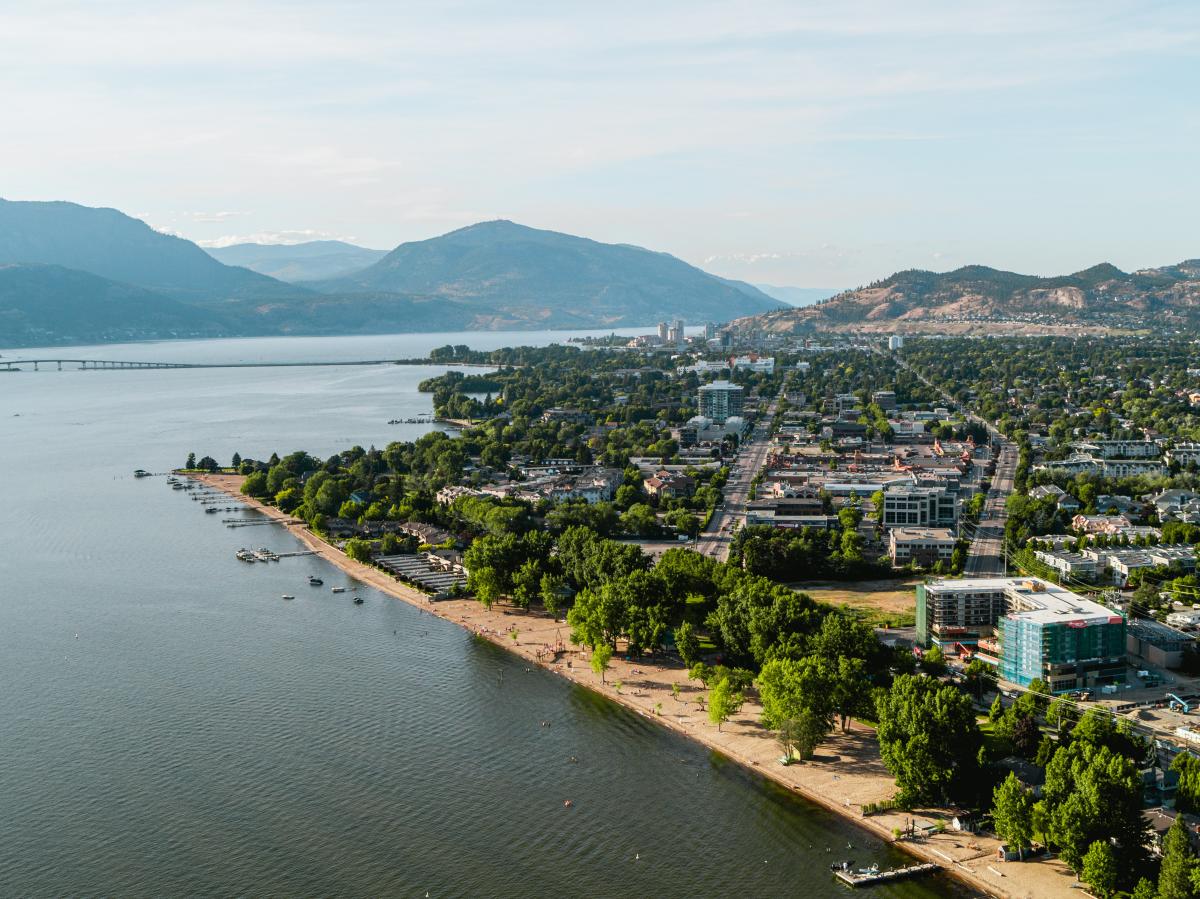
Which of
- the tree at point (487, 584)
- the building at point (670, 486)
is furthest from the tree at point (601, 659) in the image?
the building at point (670, 486)

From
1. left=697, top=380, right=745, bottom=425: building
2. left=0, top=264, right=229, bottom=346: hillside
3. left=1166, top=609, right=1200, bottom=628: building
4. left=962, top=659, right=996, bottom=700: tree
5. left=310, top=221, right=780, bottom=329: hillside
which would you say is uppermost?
left=310, top=221, right=780, bottom=329: hillside

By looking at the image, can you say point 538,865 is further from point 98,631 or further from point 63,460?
point 63,460

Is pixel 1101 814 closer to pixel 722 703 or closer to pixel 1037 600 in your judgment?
pixel 722 703

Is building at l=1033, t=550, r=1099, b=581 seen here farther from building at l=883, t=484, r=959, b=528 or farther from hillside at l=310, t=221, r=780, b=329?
hillside at l=310, t=221, r=780, b=329

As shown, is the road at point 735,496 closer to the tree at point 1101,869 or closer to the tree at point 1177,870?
the tree at point 1101,869

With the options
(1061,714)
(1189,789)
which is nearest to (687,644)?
(1061,714)

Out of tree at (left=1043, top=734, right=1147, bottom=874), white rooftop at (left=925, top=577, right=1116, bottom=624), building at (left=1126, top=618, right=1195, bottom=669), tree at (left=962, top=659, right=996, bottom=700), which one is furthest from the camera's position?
building at (left=1126, top=618, right=1195, bottom=669)

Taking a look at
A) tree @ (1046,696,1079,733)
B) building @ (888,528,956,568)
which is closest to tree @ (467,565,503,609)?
building @ (888,528,956,568)
